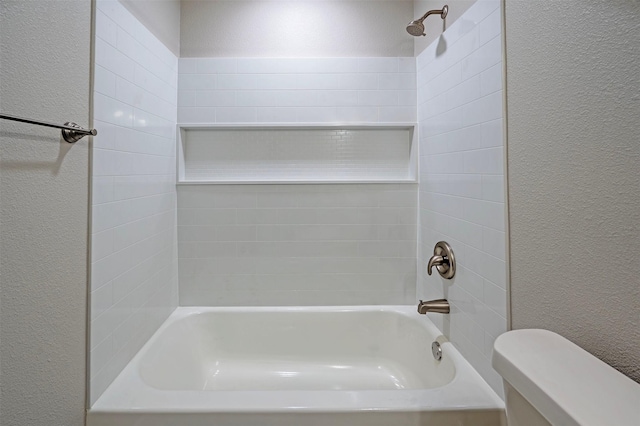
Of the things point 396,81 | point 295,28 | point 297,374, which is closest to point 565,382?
point 297,374

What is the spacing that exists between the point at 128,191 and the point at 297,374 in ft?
4.39

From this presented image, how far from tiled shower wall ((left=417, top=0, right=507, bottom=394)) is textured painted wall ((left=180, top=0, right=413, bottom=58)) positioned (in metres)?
0.41

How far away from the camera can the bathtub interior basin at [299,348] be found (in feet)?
6.02

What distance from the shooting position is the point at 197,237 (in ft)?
6.72

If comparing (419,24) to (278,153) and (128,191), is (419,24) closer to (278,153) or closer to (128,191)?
(278,153)

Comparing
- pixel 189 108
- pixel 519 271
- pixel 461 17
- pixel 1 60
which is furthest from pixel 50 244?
pixel 461 17

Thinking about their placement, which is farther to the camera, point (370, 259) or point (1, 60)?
point (370, 259)

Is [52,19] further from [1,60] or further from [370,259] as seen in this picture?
[370,259]

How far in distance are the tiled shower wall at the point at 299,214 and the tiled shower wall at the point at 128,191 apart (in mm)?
219

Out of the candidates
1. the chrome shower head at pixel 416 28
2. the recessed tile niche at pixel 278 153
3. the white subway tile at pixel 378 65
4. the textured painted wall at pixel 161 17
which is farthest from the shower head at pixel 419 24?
the textured painted wall at pixel 161 17

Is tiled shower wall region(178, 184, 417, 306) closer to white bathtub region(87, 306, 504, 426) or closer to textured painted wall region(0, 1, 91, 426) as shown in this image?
white bathtub region(87, 306, 504, 426)

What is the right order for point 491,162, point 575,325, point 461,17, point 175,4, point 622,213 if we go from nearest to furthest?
1. point 622,213
2. point 575,325
3. point 491,162
4. point 461,17
5. point 175,4

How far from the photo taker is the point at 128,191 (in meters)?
1.43

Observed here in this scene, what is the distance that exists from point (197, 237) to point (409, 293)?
1375 mm
